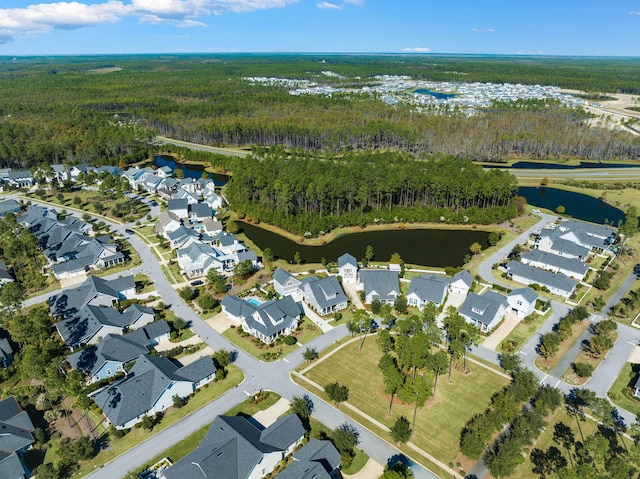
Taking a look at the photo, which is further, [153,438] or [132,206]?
[132,206]

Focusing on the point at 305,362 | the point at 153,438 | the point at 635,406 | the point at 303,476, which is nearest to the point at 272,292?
the point at 305,362

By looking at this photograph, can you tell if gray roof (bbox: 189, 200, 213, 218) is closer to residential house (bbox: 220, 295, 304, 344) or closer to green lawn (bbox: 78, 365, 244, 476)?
residential house (bbox: 220, 295, 304, 344)

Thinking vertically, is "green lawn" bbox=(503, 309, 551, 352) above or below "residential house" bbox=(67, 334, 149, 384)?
below

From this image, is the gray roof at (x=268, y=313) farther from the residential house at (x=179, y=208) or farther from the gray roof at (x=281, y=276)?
the residential house at (x=179, y=208)

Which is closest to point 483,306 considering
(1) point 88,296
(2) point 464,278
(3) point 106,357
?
(2) point 464,278

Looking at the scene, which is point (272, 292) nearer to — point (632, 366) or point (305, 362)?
point (305, 362)

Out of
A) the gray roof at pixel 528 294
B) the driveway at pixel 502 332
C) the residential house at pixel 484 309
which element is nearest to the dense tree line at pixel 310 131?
the gray roof at pixel 528 294

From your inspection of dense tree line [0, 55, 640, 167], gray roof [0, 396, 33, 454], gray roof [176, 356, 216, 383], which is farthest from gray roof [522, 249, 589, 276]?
dense tree line [0, 55, 640, 167]
